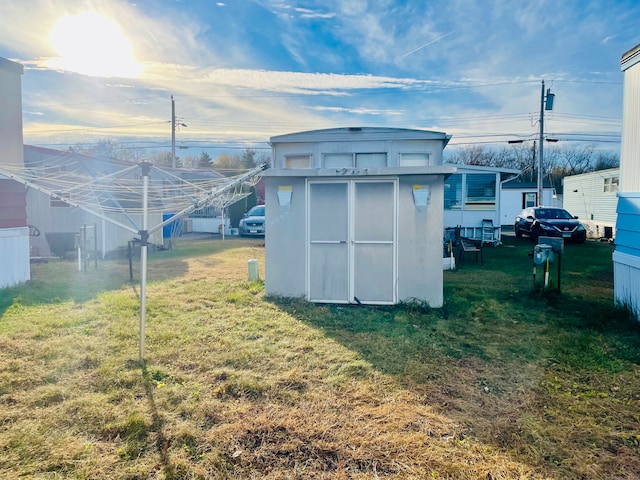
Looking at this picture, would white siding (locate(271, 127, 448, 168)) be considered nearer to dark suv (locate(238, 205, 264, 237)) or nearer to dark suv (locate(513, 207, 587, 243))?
dark suv (locate(238, 205, 264, 237))

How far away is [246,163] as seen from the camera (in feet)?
123

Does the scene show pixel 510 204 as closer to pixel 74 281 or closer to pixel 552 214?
pixel 552 214

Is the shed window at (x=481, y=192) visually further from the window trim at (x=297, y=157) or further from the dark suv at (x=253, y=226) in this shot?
the dark suv at (x=253, y=226)

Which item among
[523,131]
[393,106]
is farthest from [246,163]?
[523,131]

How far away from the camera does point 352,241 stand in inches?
235

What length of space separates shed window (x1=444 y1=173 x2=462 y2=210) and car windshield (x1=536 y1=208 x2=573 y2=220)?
4165 millimetres

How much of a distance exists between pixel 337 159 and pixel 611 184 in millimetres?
14635

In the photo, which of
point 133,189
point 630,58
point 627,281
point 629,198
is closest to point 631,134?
point 629,198

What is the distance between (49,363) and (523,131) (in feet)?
97.7

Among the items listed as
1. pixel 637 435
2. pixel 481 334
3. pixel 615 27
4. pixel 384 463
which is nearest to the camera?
pixel 384 463

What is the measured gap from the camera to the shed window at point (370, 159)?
34.8 feet

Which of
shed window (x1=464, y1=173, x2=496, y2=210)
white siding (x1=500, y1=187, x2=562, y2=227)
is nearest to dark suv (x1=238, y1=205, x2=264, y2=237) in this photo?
shed window (x1=464, y1=173, x2=496, y2=210)

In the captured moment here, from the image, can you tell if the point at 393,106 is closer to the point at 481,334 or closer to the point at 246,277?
the point at 246,277

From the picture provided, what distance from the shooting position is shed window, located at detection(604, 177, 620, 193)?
1720cm
